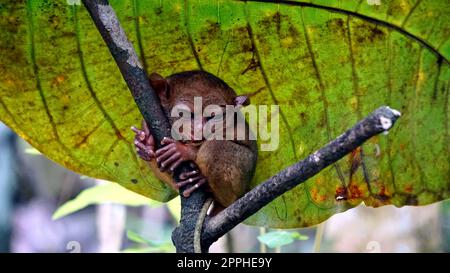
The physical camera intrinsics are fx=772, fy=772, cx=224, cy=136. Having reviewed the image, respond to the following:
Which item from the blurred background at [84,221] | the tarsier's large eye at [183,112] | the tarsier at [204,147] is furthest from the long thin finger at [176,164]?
the blurred background at [84,221]

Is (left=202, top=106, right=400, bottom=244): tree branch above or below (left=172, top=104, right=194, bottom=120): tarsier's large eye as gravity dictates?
below

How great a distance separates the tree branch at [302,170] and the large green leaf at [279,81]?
20.4 inches

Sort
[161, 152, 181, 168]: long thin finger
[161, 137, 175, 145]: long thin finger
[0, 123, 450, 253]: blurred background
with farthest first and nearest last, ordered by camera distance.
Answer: [0, 123, 450, 253]: blurred background → [161, 152, 181, 168]: long thin finger → [161, 137, 175, 145]: long thin finger

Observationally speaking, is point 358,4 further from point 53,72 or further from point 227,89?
point 53,72

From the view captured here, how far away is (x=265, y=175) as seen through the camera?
73.4 inches

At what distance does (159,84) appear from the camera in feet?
5.96

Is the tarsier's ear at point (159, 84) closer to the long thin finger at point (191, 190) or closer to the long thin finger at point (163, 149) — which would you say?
the long thin finger at point (163, 149)

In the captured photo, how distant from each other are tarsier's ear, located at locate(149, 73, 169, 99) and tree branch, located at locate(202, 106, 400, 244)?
1.79ft

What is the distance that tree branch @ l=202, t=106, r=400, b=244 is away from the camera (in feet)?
3.19

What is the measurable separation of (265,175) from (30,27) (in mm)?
655

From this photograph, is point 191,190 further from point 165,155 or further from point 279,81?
point 279,81

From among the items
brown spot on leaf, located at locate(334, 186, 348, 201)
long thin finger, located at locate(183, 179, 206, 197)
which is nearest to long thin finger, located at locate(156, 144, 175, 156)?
long thin finger, located at locate(183, 179, 206, 197)

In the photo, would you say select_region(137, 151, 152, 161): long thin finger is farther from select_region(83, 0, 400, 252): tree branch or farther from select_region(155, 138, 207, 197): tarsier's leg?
select_region(83, 0, 400, 252): tree branch

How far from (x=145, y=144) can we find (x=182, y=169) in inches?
8.0
